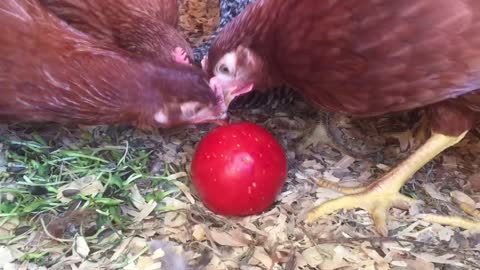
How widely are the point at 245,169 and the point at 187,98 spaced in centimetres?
23

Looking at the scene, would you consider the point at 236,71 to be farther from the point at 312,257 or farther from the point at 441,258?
the point at 441,258

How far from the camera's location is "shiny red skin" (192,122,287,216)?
1.73 meters

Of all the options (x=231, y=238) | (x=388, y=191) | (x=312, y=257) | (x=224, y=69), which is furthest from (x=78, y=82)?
(x=388, y=191)

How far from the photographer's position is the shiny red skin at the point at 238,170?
1731mm

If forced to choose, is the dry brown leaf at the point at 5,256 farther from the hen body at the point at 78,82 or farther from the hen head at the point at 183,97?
the hen head at the point at 183,97

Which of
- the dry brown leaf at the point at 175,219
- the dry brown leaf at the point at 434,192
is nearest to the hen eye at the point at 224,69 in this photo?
the dry brown leaf at the point at 175,219

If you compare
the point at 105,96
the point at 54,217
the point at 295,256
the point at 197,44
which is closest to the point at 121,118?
the point at 105,96

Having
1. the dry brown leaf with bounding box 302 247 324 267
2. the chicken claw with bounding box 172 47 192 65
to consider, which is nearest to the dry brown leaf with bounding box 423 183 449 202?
the dry brown leaf with bounding box 302 247 324 267

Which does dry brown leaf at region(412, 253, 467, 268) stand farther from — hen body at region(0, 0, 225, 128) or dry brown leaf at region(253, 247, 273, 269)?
hen body at region(0, 0, 225, 128)

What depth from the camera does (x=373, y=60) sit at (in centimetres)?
163

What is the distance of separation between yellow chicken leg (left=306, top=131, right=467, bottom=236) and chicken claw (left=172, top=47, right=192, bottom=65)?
1.84 ft

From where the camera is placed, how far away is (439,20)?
158 cm

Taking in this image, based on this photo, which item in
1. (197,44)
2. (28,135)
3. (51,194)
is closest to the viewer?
(51,194)

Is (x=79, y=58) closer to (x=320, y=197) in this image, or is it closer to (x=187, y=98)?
(x=187, y=98)
